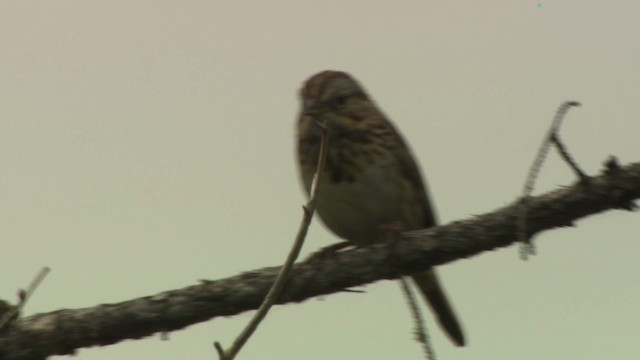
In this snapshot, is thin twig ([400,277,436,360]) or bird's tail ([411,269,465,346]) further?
bird's tail ([411,269,465,346])

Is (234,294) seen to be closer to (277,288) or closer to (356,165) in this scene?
(356,165)

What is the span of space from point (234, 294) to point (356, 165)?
118 centimetres

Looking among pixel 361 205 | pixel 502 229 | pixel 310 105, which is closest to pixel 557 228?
pixel 502 229

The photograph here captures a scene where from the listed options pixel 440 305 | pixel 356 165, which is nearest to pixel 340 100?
pixel 356 165

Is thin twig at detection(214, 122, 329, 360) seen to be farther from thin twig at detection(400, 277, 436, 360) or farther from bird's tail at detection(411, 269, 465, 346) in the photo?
bird's tail at detection(411, 269, 465, 346)

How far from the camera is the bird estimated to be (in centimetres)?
570

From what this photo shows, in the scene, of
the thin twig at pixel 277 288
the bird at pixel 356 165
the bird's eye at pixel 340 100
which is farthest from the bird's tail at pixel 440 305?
the thin twig at pixel 277 288

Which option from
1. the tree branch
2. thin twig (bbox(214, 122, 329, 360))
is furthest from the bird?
thin twig (bbox(214, 122, 329, 360))

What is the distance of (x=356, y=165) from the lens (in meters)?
5.75

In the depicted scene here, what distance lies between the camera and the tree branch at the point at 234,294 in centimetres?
477

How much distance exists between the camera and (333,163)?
571cm

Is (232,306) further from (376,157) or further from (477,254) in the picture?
(376,157)

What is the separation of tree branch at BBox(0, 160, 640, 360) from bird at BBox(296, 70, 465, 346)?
0.48 m

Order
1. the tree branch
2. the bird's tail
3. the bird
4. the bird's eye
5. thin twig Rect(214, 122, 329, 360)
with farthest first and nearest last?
the bird's tail, the bird's eye, the bird, the tree branch, thin twig Rect(214, 122, 329, 360)
